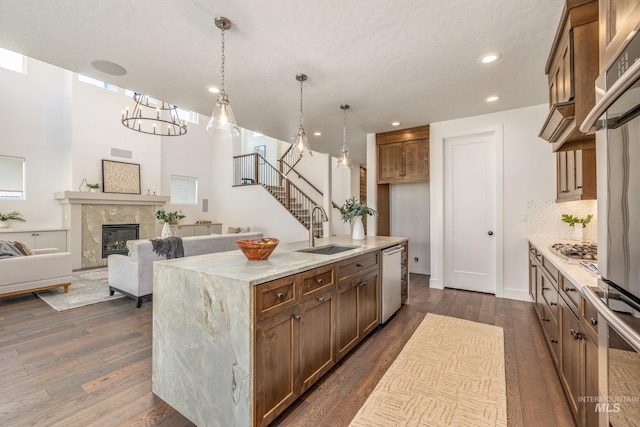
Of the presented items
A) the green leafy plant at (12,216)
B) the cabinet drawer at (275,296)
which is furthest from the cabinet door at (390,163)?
the green leafy plant at (12,216)

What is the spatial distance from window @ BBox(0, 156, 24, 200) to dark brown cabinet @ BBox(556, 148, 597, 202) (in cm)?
961

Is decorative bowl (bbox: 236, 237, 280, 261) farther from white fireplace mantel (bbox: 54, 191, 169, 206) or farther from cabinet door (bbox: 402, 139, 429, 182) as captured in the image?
white fireplace mantel (bbox: 54, 191, 169, 206)

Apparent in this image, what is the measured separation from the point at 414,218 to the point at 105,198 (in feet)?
23.6

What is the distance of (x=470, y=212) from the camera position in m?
4.57

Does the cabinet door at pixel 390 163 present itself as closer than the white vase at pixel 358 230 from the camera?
No

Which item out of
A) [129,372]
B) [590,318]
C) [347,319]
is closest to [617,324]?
[590,318]

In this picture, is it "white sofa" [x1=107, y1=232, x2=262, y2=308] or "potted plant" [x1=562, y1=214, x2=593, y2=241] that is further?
"white sofa" [x1=107, y1=232, x2=262, y2=308]

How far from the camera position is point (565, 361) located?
189cm

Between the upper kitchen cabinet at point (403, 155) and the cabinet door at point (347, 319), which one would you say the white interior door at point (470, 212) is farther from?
the cabinet door at point (347, 319)

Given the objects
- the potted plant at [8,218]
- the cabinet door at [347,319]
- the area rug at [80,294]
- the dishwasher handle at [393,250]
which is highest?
the potted plant at [8,218]

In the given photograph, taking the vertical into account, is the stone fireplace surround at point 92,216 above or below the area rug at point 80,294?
above

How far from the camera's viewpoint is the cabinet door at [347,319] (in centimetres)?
234

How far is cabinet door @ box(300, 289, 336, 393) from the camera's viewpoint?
1.92 meters

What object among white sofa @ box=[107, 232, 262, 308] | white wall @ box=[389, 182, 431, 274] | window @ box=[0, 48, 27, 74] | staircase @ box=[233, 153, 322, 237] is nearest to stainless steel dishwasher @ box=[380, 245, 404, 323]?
white wall @ box=[389, 182, 431, 274]
